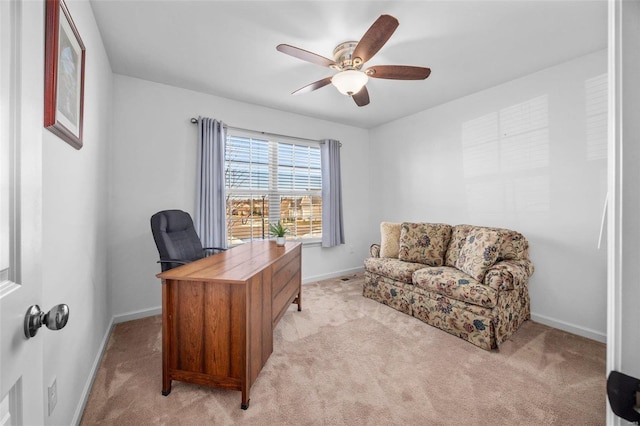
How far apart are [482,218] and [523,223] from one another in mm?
423

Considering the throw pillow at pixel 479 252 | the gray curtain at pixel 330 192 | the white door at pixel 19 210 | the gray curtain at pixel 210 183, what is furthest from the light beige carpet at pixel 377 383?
the gray curtain at pixel 330 192

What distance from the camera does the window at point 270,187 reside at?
354 cm

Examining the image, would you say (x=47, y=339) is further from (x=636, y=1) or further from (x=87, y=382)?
(x=636, y=1)

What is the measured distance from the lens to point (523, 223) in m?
2.87

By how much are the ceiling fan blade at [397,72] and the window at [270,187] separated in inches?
78.6

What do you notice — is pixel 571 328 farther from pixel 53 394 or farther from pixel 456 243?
pixel 53 394

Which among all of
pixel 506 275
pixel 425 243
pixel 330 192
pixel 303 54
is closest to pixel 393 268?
pixel 425 243

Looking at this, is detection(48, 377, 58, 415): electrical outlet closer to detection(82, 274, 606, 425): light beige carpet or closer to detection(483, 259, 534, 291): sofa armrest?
detection(82, 274, 606, 425): light beige carpet

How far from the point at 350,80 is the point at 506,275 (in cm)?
210

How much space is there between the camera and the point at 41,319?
1.90ft

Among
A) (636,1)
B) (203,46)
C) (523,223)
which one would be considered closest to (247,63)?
(203,46)

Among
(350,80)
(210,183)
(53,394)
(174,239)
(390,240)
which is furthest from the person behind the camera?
(390,240)

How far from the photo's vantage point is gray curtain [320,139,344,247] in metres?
4.18

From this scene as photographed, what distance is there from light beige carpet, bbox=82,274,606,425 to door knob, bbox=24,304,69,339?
1.27m
